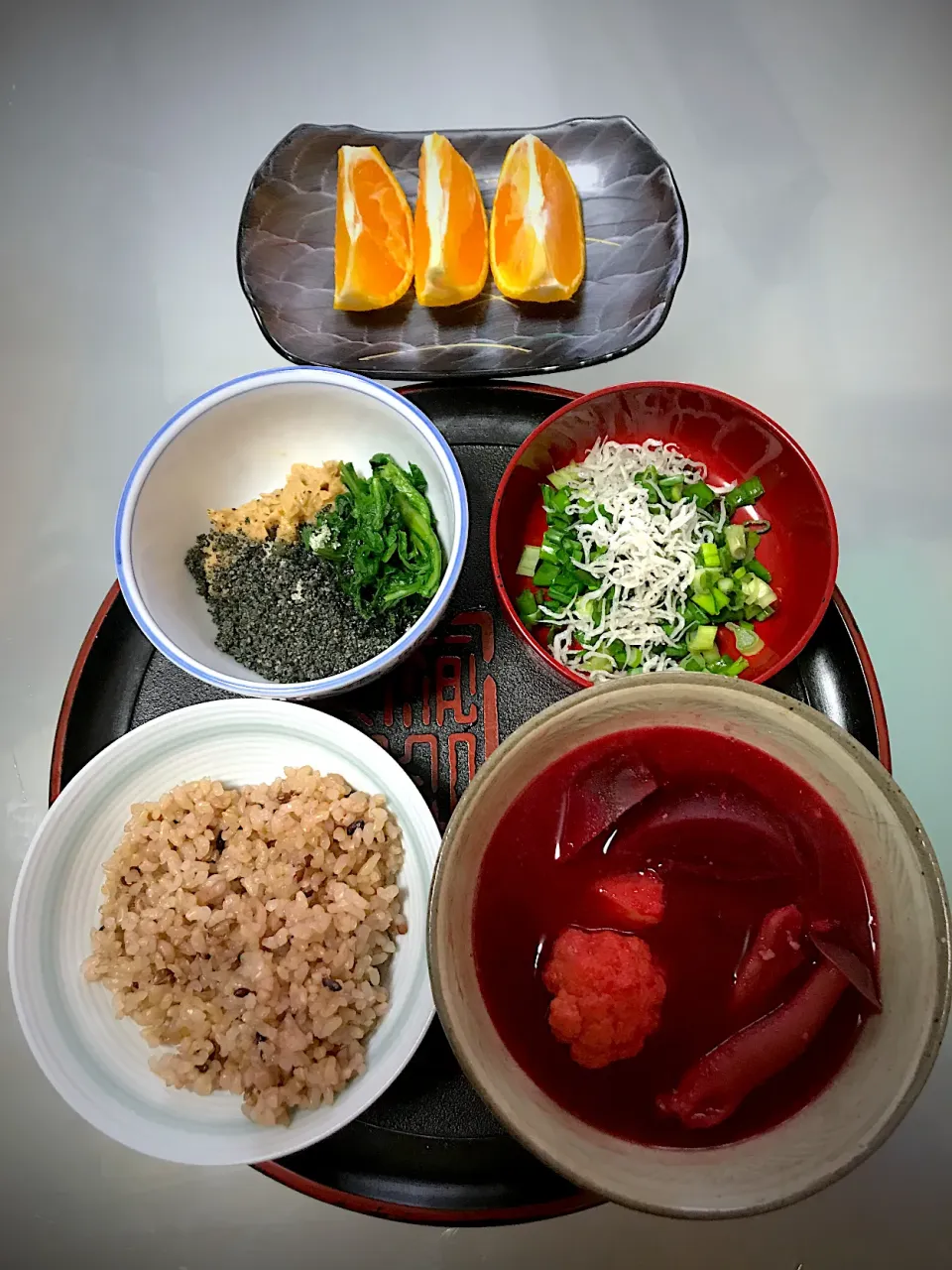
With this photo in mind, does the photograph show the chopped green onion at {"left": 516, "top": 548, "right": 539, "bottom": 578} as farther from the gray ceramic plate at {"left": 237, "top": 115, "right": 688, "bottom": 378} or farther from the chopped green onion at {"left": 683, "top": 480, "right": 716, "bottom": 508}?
the gray ceramic plate at {"left": 237, "top": 115, "right": 688, "bottom": 378}

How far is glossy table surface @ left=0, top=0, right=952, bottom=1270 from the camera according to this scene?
175 cm

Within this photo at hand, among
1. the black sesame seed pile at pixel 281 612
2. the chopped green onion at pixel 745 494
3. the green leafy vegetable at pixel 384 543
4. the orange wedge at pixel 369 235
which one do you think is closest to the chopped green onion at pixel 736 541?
the chopped green onion at pixel 745 494

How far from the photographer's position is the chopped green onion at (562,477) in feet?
5.69

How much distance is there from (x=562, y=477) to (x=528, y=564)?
0.20 metres

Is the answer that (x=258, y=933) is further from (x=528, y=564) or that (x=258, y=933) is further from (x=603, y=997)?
(x=528, y=564)

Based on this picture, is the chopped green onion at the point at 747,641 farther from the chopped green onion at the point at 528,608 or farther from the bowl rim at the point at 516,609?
the chopped green onion at the point at 528,608

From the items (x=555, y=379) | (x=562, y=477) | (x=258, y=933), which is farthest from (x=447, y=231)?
(x=258, y=933)

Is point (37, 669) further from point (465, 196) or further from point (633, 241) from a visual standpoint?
point (633, 241)

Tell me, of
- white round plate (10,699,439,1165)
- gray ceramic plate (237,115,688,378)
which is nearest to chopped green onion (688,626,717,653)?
white round plate (10,699,439,1165)

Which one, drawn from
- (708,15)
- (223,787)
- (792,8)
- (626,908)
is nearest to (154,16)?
(708,15)

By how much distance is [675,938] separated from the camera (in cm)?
121

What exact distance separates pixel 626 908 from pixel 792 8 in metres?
2.70

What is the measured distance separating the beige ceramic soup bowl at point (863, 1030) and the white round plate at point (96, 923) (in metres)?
0.31

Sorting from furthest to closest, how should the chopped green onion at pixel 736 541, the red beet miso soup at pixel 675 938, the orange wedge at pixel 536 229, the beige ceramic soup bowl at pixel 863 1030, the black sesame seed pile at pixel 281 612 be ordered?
the orange wedge at pixel 536 229, the chopped green onion at pixel 736 541, the black sesame seed pile at pixel 281 612, the red beet miso soup at pixel 675 938, the beige ceramic soup bowl at pixel 863 1030
